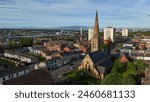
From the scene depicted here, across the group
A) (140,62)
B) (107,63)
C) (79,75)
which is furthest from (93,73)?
(140,62)

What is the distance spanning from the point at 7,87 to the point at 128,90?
73 cm

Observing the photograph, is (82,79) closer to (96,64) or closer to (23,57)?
(96,64)

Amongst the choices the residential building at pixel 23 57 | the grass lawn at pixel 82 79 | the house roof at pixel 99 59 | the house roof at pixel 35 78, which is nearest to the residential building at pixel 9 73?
the grass lawn at pixel 82 79

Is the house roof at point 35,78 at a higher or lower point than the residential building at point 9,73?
higher

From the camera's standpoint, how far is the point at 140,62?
12.4m

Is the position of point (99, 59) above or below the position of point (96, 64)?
above

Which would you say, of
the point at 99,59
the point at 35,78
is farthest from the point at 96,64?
the point at 35,78

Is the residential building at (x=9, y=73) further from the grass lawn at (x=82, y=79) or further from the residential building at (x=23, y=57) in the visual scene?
the residential building at (x=23, y=57)

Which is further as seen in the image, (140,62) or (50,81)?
(140,62)

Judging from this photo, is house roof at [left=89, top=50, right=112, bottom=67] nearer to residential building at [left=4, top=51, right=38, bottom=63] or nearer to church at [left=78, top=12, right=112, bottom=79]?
church at [left=78, top=12, right=112, bottom=79]

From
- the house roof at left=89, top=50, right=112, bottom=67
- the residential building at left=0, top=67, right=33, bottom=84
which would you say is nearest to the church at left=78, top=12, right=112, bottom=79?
the house roof at left=89, top=50, right=112, bottom=67

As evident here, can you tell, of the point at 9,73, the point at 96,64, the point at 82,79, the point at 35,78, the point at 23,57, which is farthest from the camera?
the point at 23,57

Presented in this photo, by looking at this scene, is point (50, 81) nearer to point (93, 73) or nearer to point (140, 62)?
point (93, 73)

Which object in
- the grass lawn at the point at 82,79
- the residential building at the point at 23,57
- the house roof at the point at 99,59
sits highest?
the house roof at the point at 99,59
